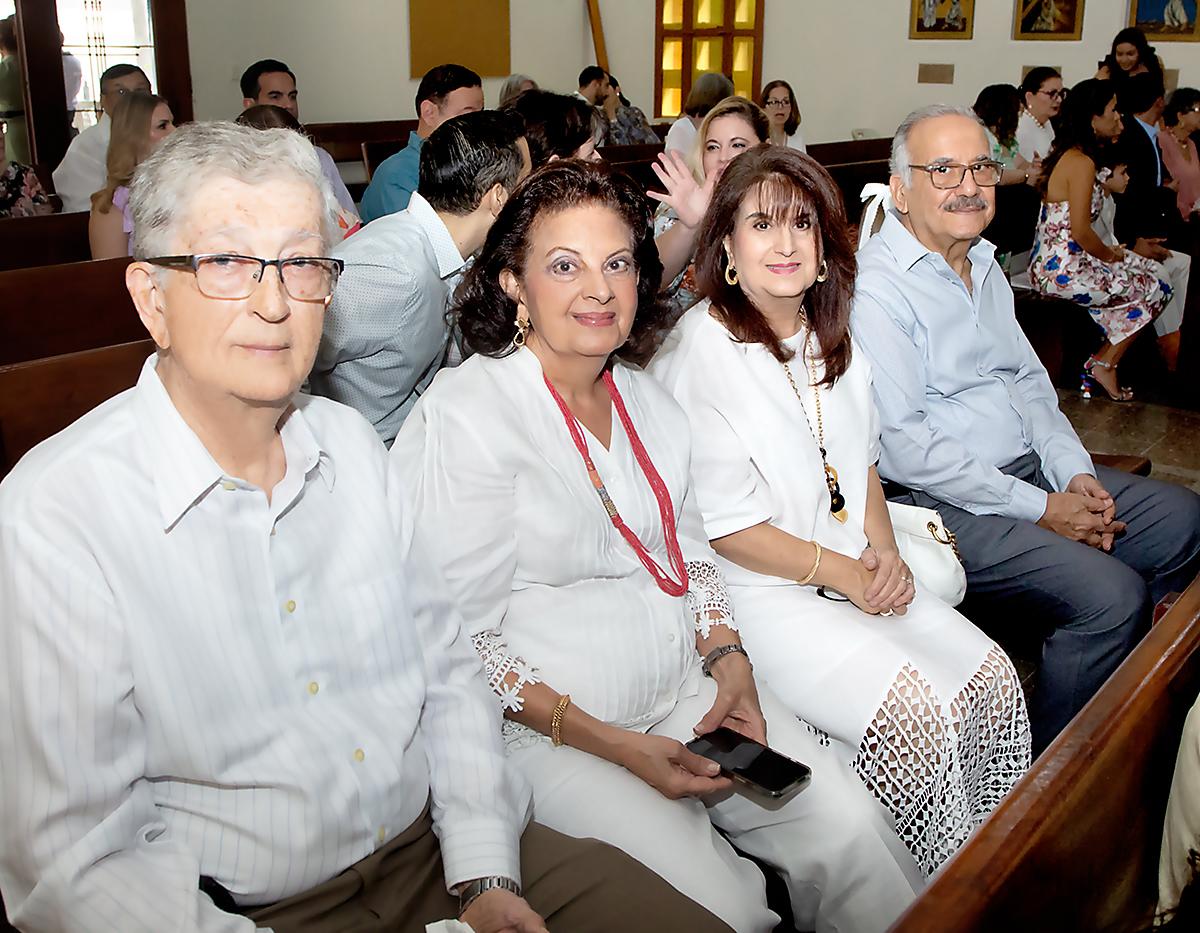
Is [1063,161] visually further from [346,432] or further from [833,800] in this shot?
[346,432]

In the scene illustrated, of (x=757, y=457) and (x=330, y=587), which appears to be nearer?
(x=330, y=587)

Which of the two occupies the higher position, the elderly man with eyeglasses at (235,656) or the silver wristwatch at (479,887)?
the elderly man with eyeglasses at (235,656)

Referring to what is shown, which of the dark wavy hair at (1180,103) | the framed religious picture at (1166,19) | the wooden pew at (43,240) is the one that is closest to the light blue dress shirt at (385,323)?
the wooden pew at (43,240)

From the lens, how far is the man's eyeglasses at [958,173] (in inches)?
110

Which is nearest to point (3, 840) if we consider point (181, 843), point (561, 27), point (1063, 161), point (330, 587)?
point (181, 843)

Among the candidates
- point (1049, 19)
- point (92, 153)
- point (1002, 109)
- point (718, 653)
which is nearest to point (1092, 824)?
point (718, 653)

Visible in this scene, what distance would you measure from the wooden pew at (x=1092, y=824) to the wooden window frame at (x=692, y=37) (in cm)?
1002

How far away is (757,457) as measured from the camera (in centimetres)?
230

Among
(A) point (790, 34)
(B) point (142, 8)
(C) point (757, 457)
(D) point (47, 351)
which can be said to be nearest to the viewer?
(C) point (757, 457)

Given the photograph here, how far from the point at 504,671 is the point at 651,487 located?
425mm

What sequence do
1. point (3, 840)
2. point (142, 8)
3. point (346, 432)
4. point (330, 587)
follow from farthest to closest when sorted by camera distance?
point (142, 8) → point (346, 432) → point (330, 587) → point (3, 840)

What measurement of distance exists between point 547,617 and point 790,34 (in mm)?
10197

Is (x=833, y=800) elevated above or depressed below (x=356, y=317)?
below

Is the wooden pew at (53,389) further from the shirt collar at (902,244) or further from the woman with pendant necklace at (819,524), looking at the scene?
the shirt collar at (902,244)
